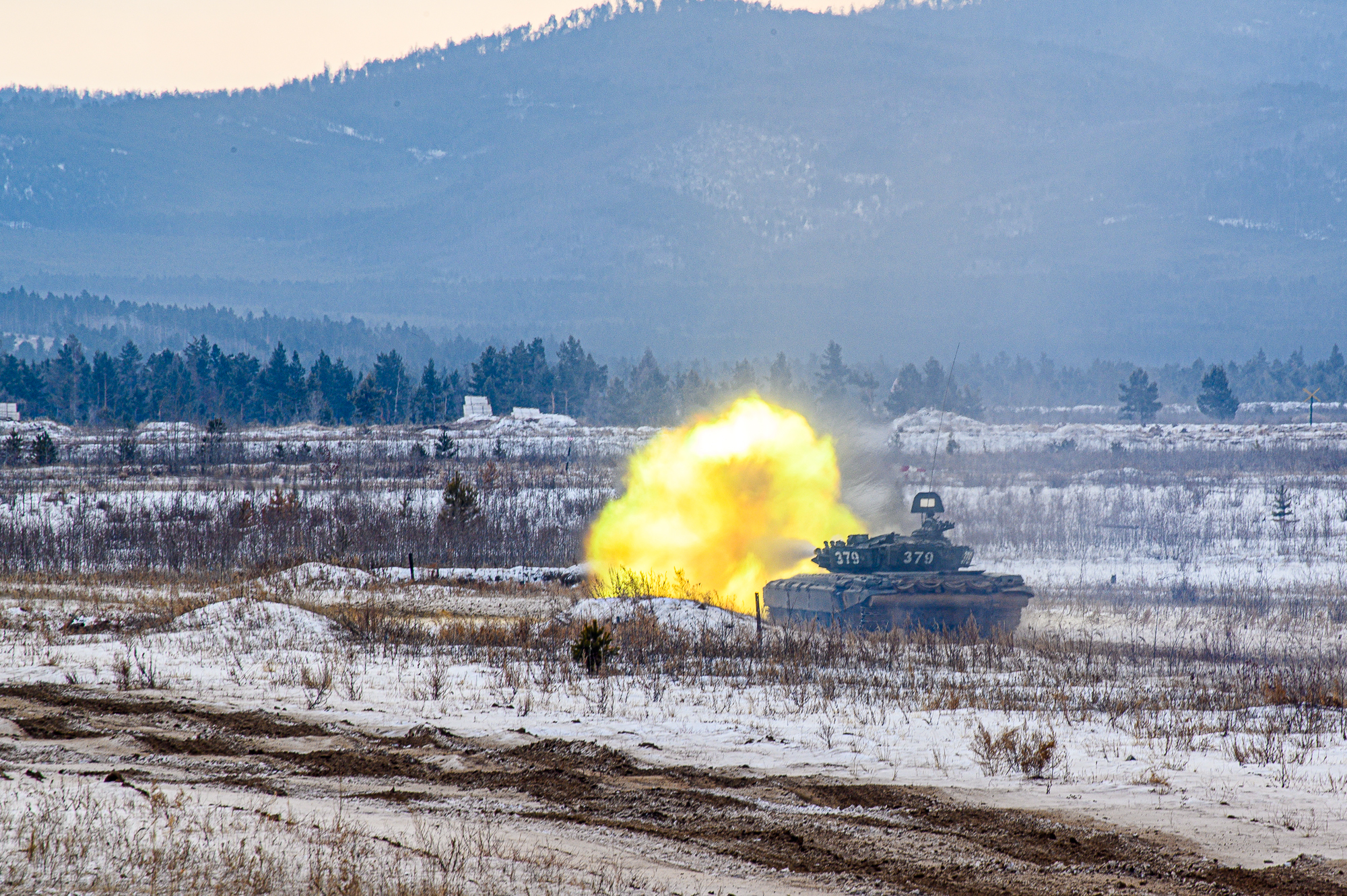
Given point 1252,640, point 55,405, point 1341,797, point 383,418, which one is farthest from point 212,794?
point 55,405

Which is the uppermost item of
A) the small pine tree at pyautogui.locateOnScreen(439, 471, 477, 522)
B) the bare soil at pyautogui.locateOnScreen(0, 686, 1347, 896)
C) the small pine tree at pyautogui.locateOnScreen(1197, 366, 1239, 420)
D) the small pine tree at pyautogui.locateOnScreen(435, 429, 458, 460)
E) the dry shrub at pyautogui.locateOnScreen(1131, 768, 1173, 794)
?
the small pine tree at pyautogui.locateOnScreen(1197, 366, 1239, 420)

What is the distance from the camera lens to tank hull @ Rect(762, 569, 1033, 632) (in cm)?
2541

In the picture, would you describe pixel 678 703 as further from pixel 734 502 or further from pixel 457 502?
pixel 457 502

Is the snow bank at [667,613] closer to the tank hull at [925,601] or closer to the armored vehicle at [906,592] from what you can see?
the armored vehicle at [906,592]

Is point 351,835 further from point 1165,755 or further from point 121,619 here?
point 121,619

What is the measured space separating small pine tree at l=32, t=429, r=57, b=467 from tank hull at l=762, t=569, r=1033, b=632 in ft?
187

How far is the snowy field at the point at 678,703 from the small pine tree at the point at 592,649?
32 centimetres

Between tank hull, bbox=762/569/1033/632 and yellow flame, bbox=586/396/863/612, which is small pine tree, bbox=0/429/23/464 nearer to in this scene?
yellow flame, bbox=586/396/863/612

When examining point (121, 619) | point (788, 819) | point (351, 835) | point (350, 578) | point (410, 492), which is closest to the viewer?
point (351, 835)

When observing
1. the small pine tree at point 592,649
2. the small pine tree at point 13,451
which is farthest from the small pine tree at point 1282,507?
the small pine tree at point 13,451

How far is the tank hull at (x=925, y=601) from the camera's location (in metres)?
25.4

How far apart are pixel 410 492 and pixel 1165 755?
43.1 metres

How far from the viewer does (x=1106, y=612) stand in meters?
29.2

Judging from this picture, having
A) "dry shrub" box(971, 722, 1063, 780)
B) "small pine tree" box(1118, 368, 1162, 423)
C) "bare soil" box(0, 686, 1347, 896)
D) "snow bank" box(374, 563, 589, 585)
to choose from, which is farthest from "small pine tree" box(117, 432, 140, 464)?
"small pine tree" box(1118, 368, 1162, 423)
